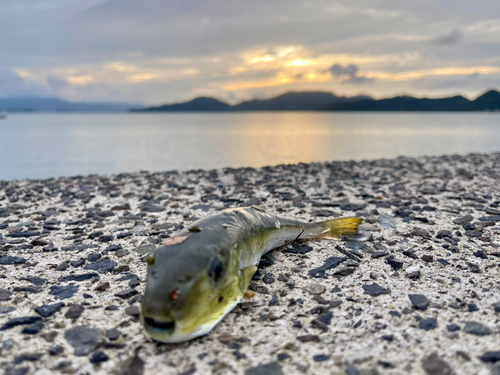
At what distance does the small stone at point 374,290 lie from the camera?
4789 mm

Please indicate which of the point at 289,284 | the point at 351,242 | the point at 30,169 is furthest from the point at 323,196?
the point at 30,169

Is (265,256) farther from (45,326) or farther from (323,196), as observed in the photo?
(323,196)

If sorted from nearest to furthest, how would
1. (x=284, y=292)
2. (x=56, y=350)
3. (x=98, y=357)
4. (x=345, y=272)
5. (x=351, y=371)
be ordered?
(x=351, y=371) → (x=98, y=357) → (x=56, y=350) → (x=284, y=292) → (x=345, y=272)

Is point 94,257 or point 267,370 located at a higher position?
point 94,257

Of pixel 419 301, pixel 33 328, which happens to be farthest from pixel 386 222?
pixel 33 328

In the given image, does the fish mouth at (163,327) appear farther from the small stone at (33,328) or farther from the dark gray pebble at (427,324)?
the dark gray pebble at (427,324)

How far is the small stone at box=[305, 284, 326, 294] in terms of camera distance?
15.9 feet

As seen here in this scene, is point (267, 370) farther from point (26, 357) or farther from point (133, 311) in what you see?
point (26, 357)

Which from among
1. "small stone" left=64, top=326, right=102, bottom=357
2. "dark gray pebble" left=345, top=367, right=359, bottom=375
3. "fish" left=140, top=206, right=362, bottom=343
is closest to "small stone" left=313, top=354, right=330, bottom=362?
"dark gray pebble" left=345, top=367, right=359, bottom=375

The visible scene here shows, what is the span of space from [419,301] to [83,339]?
12.6 feet

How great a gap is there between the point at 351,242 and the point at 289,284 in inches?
78.2

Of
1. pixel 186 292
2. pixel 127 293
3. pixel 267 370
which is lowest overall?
pixel 267 370

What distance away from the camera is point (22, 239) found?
22.4ft

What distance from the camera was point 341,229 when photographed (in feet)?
22.7
